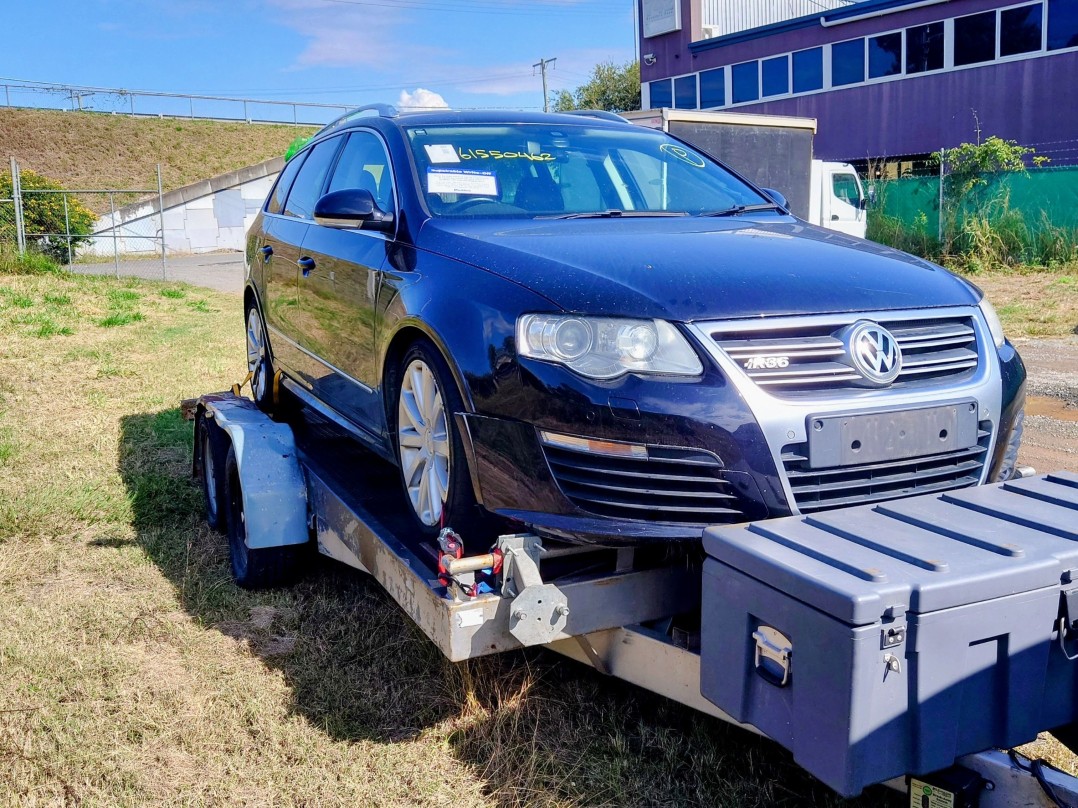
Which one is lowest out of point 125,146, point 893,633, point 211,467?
point 211,467

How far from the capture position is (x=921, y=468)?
2852 mm

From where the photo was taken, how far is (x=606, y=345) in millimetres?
2779

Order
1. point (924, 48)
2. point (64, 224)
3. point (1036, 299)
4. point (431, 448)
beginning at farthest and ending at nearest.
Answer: point (924, 48) → point (64, 224) → point (1036, 299) → point (431, 448)

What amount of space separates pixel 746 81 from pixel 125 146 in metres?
31.0

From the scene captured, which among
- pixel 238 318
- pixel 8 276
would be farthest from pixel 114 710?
pixel 8 276

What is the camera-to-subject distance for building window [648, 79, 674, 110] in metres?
30.7

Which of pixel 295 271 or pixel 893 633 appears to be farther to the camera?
pixel 295 271

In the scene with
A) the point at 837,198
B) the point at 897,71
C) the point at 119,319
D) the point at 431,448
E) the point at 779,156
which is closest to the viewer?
the point at 431,448

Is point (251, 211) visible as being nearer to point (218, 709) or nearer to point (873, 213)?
point (873, 213)

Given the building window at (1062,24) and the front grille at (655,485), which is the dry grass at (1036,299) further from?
the front grille at (655,485)

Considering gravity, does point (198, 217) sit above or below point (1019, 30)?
below

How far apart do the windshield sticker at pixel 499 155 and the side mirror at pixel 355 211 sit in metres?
0.41

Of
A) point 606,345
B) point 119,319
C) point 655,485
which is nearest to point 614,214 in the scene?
point 606,345

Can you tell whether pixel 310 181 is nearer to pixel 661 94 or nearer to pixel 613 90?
pixel 661 94
